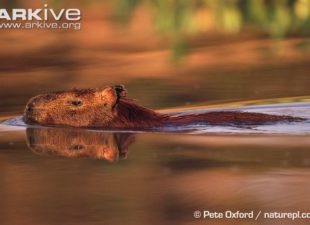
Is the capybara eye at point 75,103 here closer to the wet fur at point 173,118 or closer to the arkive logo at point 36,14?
the wet fur at point 173,118

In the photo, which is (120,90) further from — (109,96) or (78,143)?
(78,143)

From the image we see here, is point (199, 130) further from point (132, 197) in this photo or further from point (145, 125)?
point (132, 197)

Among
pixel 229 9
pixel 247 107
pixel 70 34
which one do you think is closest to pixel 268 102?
pixel 247 107

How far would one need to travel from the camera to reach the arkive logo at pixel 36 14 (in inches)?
276

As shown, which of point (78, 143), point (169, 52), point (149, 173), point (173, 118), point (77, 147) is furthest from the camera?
point (169, 52)

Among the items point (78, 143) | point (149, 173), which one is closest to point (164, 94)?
point (78, 143)

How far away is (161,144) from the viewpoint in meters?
6.43

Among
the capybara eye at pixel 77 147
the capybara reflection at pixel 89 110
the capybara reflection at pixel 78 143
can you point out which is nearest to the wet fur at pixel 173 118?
the capybara reflection at pixel 89 110

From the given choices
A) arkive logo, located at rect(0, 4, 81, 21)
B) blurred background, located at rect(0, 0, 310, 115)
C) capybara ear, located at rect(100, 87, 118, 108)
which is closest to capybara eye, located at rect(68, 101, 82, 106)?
capybara ear, located at rect(100, 87, 118, 108)

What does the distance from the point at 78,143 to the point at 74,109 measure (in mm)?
383

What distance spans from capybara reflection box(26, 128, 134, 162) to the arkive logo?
28.6 inches

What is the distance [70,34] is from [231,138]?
1346 millimetres

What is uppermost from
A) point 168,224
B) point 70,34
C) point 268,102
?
point 70,34

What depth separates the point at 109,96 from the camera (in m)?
6.67
